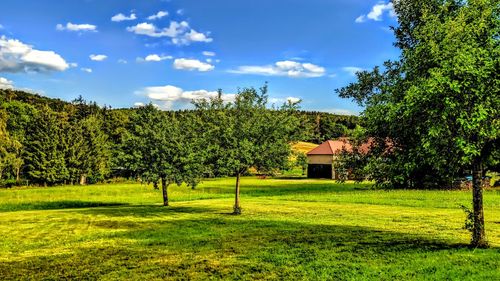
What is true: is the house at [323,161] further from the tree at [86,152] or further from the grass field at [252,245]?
the grass field at [252,245]

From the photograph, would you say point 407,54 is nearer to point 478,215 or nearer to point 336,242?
A: point 478,215

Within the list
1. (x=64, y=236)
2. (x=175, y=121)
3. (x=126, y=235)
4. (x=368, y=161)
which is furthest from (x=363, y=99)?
(x=175, y=121)

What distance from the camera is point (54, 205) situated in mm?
52094

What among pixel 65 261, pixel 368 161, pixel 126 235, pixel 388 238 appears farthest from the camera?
pixel 126 235

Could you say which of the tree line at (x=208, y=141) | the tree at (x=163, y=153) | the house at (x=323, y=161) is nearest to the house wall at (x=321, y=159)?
the house at (x=323, y=161)

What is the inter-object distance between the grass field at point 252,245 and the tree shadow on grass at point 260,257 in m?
0.04

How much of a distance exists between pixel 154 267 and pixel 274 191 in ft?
161

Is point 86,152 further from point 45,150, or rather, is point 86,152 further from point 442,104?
point 442,104

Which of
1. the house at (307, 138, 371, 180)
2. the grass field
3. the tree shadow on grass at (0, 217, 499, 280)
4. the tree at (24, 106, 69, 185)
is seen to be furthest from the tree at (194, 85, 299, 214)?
the tree at (24, 106, 69, 185)

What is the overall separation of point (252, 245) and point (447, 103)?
457 inches

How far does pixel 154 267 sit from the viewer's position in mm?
16625

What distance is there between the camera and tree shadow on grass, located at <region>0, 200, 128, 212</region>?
50.0 m

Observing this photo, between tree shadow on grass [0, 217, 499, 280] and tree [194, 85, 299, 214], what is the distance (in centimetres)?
851

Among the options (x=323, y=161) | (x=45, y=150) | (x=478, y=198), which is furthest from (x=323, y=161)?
(x=478, y=198)
